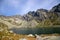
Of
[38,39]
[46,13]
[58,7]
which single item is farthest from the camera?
[46,13]

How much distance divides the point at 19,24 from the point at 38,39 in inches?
5887

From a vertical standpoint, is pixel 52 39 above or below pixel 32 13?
below

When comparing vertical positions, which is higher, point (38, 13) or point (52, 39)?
point (38, 13)

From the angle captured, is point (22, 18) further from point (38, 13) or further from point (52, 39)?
point (52, 39)

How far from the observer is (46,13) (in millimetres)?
175750

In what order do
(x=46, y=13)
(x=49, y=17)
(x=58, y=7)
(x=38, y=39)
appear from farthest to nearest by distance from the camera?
(x=46, y=13), (x=49, y=17), (x=58, y=7), (x=38, y=39)

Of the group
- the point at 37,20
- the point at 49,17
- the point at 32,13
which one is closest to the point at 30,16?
the point at 32,13

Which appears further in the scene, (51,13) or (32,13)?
(32,13)

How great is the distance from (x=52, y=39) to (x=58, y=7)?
137m

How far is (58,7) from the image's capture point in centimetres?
14825

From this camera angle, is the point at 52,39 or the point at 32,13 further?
the point at 32,13

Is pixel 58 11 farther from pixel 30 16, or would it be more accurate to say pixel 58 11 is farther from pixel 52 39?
pixel 52 39

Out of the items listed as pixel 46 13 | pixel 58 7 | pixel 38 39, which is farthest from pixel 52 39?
pixel 46 13

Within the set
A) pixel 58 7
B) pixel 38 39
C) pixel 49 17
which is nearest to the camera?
pixel 38 39
